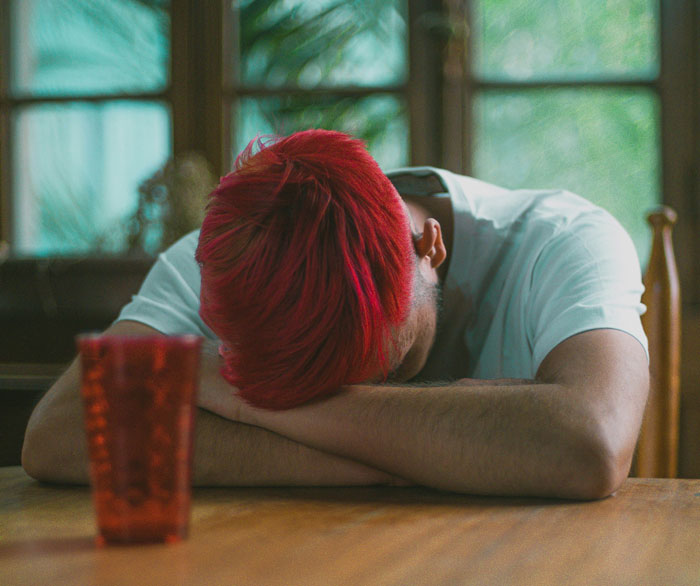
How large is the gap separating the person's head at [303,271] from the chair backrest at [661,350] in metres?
0.77

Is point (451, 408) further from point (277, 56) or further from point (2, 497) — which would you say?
point (277, 56)

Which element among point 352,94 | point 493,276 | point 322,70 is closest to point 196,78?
point 322,70

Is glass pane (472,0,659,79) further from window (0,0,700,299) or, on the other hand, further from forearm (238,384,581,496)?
forearm (238,384,581,496)

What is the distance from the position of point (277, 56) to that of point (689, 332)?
1.49 meters

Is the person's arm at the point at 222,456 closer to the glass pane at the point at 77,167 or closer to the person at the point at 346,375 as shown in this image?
the person at the point at 346,375

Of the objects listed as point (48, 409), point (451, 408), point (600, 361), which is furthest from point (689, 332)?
point (48, 409)

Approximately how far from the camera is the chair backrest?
1547 millimetres

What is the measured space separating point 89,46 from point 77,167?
1.35 ft

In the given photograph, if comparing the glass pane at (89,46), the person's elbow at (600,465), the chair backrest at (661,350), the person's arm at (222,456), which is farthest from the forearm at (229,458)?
the glass pane at (89,46)

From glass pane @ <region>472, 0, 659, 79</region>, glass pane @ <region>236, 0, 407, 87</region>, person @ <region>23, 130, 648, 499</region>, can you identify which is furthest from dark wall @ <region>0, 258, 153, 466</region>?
person @ <region>23, 130, 648, 499</region>

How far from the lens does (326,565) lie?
0.55 m

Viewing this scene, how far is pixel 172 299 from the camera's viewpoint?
1318mm

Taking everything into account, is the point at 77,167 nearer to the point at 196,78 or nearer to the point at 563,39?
the point at 196,78

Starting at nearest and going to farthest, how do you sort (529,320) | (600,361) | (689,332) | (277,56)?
1. (600,361)
2. (529,320)
3. (689,332)
4. (277,56)
